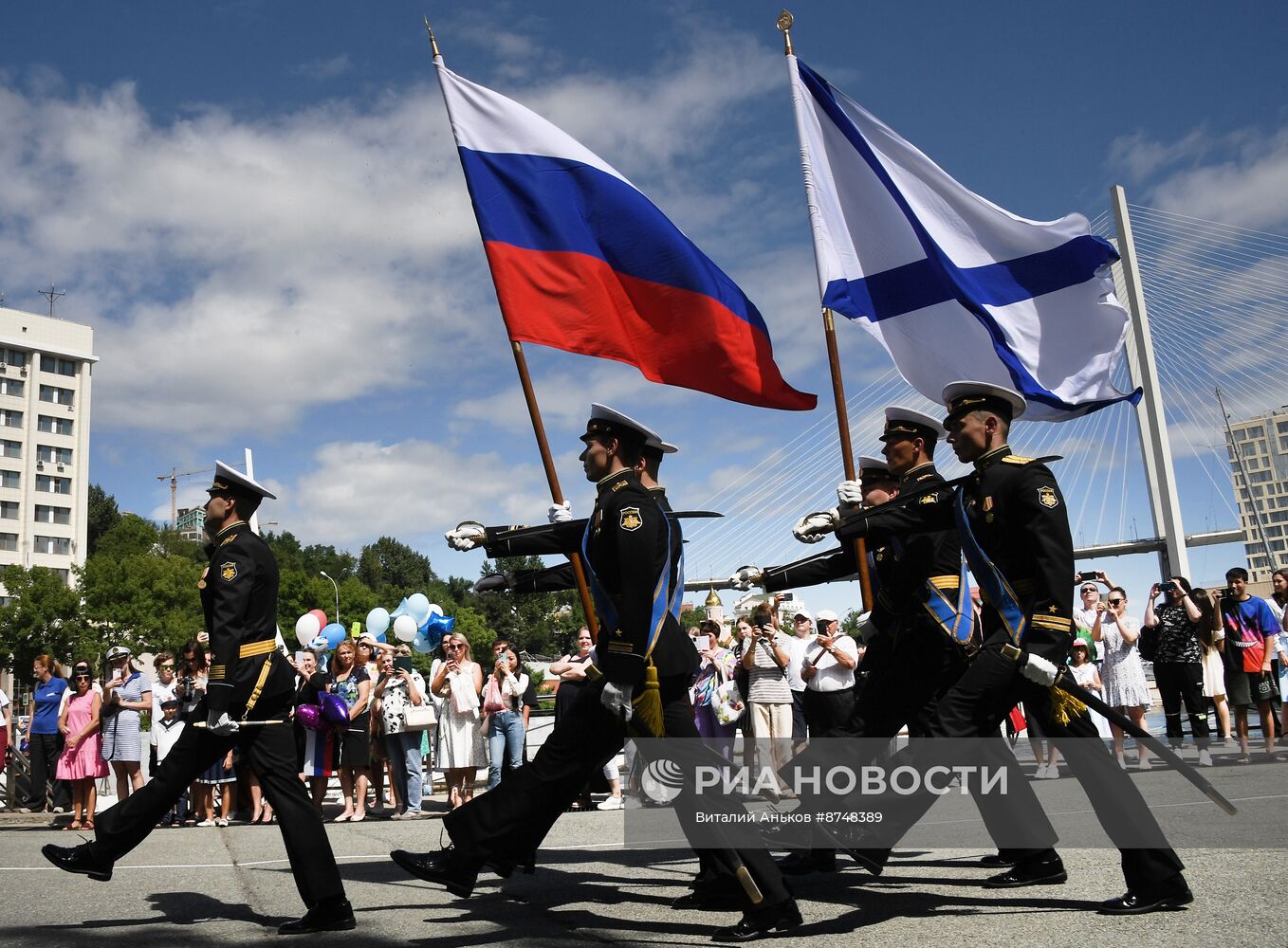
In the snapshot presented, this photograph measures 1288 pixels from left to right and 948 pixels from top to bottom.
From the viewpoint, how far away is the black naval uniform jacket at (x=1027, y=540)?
499 cm

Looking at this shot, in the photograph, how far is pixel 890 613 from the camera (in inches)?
242

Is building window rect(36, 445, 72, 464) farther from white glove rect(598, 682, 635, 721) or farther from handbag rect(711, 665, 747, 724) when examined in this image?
white glove rect(598, 682, 635, 721)

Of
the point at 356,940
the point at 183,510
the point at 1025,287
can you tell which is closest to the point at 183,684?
the point at 356,940

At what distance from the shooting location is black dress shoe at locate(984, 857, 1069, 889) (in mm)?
5625

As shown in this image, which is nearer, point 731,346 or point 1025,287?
point 731,346

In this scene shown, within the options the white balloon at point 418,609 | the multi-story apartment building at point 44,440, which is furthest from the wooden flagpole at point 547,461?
the multi-story apartment building at point 44,440

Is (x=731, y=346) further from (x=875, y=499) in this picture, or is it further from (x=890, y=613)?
(x=890, y=613)

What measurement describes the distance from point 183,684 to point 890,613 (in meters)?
9.18

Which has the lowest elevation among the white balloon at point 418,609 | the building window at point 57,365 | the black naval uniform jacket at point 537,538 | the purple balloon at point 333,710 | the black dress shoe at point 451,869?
the black dress shoe at point 451,869

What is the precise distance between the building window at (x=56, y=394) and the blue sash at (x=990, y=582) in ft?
352

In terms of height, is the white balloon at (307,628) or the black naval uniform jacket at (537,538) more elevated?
the white balloon at (307,628)

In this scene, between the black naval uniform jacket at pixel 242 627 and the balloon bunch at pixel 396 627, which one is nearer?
the black naval uniform jacket at pixel 242 627

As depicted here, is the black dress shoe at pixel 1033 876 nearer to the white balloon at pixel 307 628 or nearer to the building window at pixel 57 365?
the white balloon at pixel 307 628

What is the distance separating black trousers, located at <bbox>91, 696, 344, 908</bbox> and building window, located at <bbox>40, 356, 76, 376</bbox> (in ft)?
348
